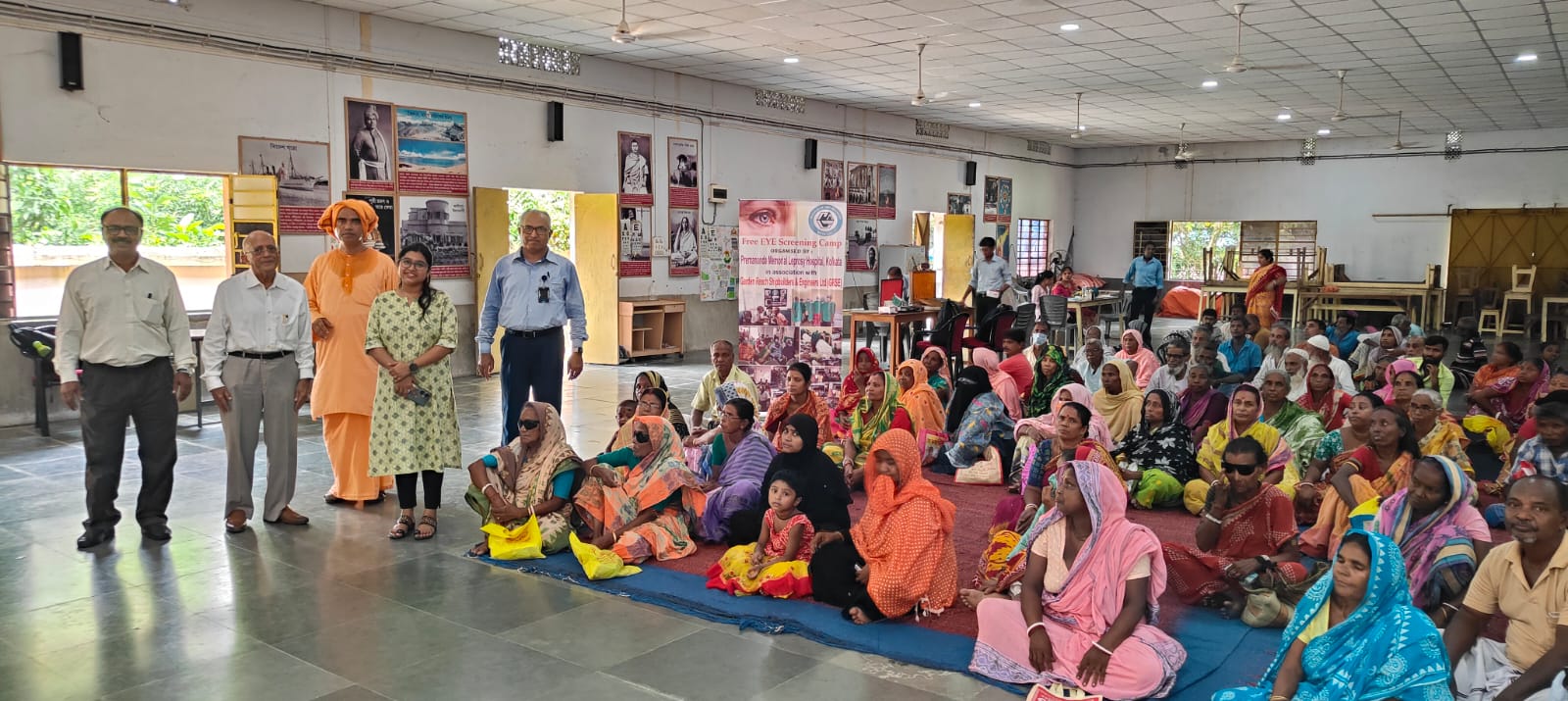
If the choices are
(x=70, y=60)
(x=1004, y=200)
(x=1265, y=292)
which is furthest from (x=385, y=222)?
(x=1004, y=200)

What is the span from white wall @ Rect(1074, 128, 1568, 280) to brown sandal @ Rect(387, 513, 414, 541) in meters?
19.2

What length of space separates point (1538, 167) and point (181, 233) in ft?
65.5

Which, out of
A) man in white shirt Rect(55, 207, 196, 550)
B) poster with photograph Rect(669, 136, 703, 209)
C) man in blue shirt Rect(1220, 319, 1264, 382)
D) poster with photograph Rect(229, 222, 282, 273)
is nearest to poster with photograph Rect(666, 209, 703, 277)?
poster with photograph Rect(669, 136, 703, 209)

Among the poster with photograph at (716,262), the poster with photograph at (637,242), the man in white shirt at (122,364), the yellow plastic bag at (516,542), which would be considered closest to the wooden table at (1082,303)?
the poster with photograph at (716,262)

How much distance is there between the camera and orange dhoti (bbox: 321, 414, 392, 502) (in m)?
5.76

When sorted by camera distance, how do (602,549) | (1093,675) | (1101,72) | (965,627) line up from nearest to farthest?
(1093,675) < (965,627) < (602,549) < (1101,72)

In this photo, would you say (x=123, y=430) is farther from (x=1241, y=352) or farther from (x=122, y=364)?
(x=1241, y=352)

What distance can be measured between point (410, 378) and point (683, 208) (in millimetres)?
8480

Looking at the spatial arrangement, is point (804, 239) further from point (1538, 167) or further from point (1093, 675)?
point (1538, 167)

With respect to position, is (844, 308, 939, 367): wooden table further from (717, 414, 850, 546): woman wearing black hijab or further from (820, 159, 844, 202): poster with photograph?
(717, 414, 850, 546): woman wearing black hijab

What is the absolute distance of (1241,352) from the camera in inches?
351

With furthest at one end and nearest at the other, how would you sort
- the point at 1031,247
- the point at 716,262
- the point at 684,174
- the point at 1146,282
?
→ the point at 1031,247, the point at 1146,282, the point at 716,262, the point at 684,174

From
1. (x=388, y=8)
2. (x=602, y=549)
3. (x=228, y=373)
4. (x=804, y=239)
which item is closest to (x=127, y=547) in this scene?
→ (x=228, y=373)

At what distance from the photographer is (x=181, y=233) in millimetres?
8578
